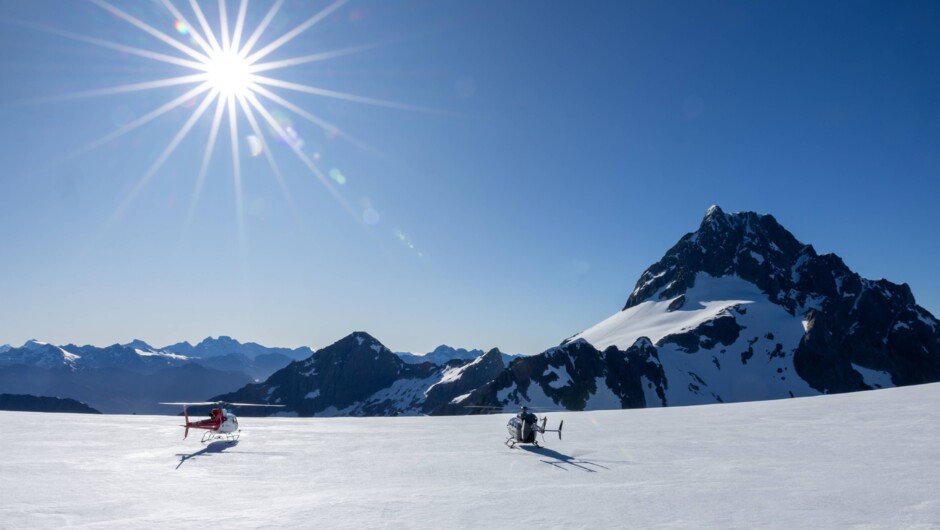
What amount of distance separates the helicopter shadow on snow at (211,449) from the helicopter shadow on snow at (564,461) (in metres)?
13.2

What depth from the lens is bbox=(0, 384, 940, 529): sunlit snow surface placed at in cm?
1045

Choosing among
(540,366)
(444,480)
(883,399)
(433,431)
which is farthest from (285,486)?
(540,366)

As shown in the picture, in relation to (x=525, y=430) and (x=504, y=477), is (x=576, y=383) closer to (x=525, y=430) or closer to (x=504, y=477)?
(x=525, y=430)

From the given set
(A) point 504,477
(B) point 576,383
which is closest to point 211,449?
(A) point 504,477

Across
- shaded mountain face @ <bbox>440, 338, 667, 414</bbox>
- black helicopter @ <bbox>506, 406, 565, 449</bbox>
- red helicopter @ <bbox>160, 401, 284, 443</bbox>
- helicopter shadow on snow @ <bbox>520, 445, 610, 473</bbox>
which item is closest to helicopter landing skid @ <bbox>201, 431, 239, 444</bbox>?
red helicopter @ <bbox>160, 401, 284, 443</bbox>

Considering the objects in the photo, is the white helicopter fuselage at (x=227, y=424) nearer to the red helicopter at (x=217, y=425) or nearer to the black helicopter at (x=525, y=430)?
the red helicopter at (x=217, y=425)

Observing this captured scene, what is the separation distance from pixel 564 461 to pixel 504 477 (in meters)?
3.83

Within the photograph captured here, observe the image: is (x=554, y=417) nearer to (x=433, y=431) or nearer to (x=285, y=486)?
(x=433, y=431)

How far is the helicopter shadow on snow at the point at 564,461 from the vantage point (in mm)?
16517

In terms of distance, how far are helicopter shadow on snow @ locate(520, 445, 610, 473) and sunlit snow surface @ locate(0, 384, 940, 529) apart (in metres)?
0.07

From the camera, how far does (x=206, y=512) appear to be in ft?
37.2

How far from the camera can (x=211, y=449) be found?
22.2m

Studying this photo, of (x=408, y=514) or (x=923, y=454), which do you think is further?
(x=923, y=454)

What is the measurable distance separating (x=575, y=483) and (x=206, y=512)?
9286 mm
